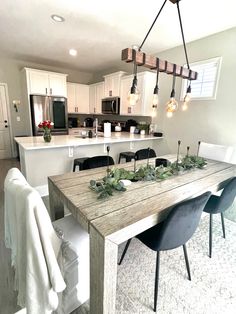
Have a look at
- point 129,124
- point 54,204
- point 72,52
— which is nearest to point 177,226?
point 54,204

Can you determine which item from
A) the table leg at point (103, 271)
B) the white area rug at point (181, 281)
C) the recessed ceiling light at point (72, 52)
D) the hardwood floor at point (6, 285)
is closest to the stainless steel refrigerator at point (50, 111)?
the recessed ceiling light at point (72, 52)

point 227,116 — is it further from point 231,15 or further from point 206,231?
point 206,231

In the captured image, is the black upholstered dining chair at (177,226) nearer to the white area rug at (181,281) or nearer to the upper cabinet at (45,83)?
the white area rug at (181,281)

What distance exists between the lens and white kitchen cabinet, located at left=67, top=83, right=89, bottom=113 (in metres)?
5.60

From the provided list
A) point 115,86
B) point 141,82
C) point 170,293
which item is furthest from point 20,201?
point 115,86

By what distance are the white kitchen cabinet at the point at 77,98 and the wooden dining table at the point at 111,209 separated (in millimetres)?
4356

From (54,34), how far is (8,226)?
321cm

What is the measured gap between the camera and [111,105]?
473 centimetres

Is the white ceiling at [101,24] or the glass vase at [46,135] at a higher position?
the white ceiling at [101,24]

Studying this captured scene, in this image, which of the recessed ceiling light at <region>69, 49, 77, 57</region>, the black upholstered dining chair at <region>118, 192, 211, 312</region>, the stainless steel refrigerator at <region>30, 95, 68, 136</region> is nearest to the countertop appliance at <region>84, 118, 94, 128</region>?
the stainless steel refrigerator at <region>30, 95, 68, 136</region>

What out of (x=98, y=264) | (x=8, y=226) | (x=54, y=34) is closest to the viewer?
(x=98, y=264)

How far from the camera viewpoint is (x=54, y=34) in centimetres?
313

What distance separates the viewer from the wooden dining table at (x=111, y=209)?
992 millimetres

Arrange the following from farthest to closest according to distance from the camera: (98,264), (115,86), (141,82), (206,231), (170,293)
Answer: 1. (115,86)
2. (141,82)
3. (206,231)
4. (170,293)
5. (98,264)
